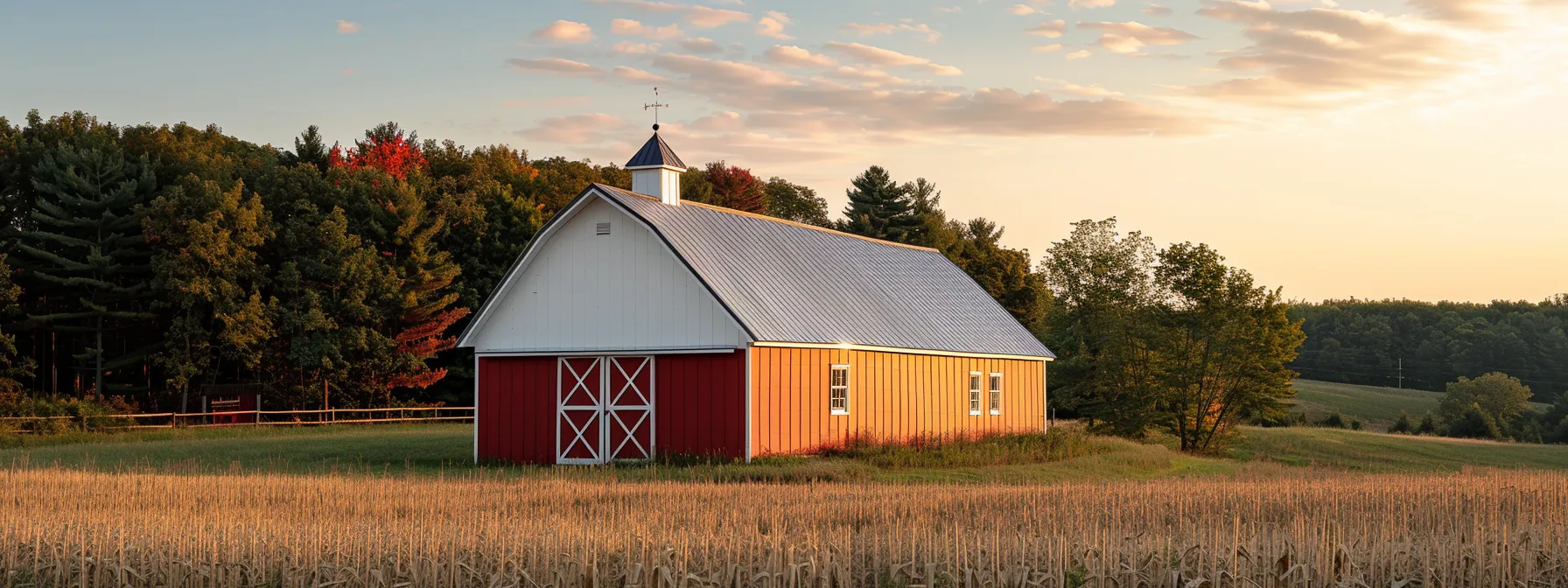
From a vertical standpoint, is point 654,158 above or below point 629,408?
above

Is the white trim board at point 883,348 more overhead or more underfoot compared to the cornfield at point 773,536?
more overhead

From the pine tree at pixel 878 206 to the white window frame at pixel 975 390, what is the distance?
4710 centimetres

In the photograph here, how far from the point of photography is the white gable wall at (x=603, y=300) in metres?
30.0

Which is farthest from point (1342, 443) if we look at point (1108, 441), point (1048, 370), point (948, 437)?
point (948, 437)

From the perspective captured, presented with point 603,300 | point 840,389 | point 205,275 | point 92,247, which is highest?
point 92,247

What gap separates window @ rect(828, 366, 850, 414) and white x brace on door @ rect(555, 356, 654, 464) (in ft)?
13.8

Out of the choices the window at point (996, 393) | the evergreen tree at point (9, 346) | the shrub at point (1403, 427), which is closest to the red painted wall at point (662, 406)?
the window at point (996, 393)

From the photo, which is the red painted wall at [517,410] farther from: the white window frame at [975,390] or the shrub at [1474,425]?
the shrub at [1474,425]

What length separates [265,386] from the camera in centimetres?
5534

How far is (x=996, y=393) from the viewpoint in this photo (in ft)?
129

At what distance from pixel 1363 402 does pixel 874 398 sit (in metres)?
68.6

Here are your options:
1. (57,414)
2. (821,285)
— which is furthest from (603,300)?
(57,414)

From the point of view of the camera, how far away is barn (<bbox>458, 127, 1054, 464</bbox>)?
29.7 meters

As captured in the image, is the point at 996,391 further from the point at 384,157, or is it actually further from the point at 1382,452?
the point at 384,157
